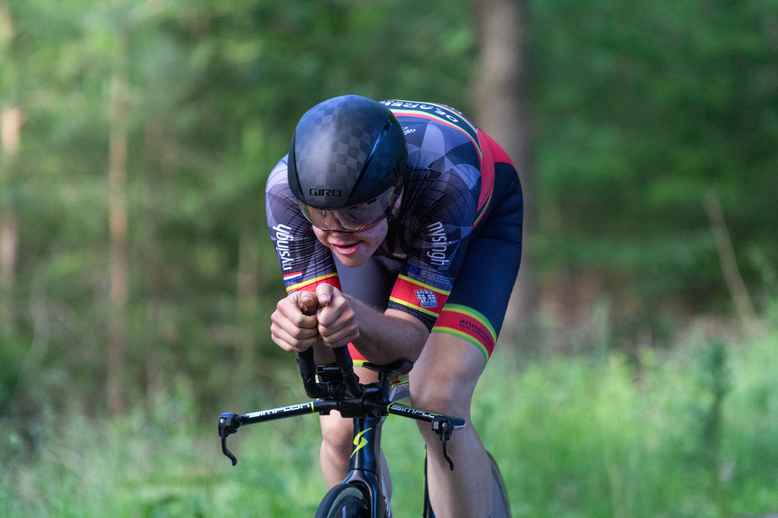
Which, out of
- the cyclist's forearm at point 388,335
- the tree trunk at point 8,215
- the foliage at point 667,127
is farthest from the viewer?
the foliage at point 667,127

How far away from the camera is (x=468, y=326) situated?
111 inches

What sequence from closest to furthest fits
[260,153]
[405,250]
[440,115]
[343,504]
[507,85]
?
[343,504] < [405,250] < [440,115] < [507,85] < [260,153]

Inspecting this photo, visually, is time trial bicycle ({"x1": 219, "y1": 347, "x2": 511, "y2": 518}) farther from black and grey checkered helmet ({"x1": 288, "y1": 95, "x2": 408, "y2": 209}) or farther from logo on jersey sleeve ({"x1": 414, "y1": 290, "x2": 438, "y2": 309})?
black and grey checkered helmet ({"x1": 288, "y1": 95, "x2": 408, "y2": 209})

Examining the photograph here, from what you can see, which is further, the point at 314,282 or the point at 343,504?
the point at 314,282

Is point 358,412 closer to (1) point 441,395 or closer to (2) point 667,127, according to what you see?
(1) point 441,395

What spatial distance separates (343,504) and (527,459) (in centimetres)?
291

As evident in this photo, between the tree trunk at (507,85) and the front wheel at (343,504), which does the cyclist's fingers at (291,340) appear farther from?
the tree trunk at (507,85)

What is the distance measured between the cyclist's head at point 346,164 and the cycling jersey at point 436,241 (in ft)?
0.77

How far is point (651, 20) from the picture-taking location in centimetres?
1308

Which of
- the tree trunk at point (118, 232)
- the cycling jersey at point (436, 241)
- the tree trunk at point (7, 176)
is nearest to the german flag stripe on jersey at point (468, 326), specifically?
the cycling jersey at point (436, 241)

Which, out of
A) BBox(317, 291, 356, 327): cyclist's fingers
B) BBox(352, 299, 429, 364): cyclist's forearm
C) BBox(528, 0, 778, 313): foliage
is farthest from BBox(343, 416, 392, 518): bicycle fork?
BBox(528, 0, 778, 313): foliage

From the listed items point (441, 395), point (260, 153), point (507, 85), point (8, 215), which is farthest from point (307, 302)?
point (8, 215)

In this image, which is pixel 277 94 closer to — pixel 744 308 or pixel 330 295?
pixel 744 308

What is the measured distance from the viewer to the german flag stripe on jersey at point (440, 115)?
289 cm
